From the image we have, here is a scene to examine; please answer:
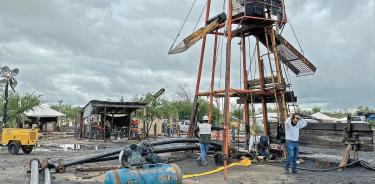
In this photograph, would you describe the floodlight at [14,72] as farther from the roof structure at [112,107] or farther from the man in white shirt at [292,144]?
the man in white shirt at [292,144]

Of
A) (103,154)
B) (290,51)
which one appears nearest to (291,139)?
(290,51)

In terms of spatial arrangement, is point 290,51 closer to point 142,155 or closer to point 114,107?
Answer: point 142,155

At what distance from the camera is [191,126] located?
19047 mm

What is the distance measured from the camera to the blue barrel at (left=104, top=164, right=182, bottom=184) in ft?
27.3

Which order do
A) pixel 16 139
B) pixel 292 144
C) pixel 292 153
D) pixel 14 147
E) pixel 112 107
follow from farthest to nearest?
pixel 112 107, pixel 16 139, pixel 14 147, pixel 292 144, pixel 292 153

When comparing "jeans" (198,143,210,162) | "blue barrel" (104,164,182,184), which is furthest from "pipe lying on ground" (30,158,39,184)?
"jeans" (198,143,210,162)

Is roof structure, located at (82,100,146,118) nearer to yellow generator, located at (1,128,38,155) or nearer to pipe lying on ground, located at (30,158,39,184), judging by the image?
yellow generator, located at (1,128,38,155)

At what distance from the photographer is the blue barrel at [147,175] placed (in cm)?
834

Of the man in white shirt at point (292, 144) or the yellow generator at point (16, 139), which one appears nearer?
the man in white shirt at point (292, 144)

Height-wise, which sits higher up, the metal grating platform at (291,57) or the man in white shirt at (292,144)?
the metal grating platform at (291,57)

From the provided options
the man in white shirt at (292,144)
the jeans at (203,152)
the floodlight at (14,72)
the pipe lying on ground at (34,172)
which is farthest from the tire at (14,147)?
the man in white shirt at (292,144)

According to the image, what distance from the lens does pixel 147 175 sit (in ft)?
28.6

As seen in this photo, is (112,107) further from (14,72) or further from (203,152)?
(203,152)

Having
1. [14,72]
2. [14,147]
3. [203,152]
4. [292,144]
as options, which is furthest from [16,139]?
[292,144]
